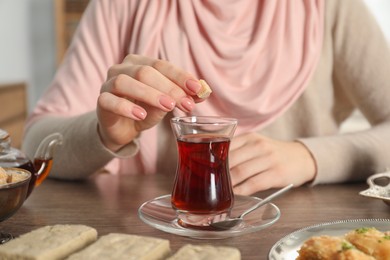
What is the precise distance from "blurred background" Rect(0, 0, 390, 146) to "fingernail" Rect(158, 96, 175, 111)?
3166 millimetres

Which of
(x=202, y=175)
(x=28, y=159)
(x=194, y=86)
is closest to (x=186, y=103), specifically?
(x=194, y=86)

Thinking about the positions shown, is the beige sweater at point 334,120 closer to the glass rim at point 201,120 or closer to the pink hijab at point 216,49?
the pink hijab at point 216,49

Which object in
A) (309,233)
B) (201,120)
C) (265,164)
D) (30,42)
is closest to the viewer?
(309,233)

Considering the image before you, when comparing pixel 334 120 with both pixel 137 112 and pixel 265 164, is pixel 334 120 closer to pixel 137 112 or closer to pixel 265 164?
pixel 265 164

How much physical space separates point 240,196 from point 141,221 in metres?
0.19

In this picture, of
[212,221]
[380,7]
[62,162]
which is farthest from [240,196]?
[380,7]

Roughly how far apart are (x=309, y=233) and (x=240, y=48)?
772 mm

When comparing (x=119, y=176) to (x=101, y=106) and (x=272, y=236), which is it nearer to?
(x=101, y=106)

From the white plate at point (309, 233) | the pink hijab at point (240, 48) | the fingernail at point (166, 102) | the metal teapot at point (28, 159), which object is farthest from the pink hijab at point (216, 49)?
the white plate at point (309, 233)

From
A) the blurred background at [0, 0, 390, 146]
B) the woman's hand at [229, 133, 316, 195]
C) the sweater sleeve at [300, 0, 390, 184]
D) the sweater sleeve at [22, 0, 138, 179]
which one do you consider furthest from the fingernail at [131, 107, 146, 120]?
the blurred background at [0, 0, 390, 146]

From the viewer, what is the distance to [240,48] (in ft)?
4.82

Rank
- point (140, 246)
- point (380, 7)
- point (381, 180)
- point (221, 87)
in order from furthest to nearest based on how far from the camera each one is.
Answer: point (380, 7) → point (221, 87) → point (381, 180) → point (140, 246)

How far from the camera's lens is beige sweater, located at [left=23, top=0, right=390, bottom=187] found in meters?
1.22

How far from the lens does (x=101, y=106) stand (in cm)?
99
